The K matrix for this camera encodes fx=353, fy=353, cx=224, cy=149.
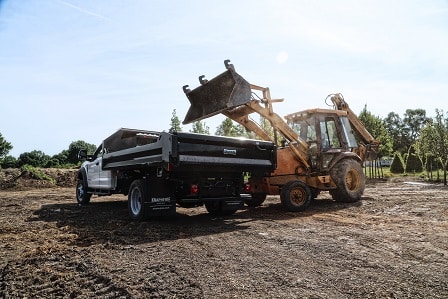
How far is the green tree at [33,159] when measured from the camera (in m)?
40.9

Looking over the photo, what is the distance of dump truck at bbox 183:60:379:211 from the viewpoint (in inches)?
373

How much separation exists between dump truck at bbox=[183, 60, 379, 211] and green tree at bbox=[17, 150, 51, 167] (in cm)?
3639

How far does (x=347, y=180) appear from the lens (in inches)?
444

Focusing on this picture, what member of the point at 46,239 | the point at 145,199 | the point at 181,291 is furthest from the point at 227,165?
the point at 181,291

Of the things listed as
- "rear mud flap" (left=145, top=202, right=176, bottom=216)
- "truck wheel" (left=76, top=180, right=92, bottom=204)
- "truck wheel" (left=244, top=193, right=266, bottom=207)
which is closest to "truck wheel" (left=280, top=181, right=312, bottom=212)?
"truck wheel" (left=244, top=193, right=266, bottom=207)

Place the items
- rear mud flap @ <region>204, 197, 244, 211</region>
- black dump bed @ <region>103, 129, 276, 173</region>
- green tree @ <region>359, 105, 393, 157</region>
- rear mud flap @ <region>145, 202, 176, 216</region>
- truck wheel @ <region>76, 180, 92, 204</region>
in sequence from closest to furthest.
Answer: black dump bed @ <region>103, 129, 276, 173</region>, rear mud flap @ <region>145, 202, 176, 216</region>, rear mud flap @ <region>204, 197, 244, 211</region>, truck wheel @ <region>76, 180, 92, 204</region>, green tree @ <region>359, 105, 393, 157</region>

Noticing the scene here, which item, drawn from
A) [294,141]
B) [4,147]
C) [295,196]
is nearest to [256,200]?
[295,196]

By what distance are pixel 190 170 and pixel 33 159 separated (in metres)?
40.4

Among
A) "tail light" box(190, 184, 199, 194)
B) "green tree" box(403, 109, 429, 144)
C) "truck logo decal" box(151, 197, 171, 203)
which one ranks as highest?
"green tree" box(403, 109, 429, 144)

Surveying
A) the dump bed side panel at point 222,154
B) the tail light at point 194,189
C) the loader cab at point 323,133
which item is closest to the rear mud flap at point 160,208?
the tail light at point 194,189

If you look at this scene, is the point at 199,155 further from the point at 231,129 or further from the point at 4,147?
the point at 4,147

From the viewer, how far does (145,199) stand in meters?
7.38

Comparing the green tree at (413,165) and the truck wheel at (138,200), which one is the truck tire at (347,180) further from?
the green tree at (413,165)

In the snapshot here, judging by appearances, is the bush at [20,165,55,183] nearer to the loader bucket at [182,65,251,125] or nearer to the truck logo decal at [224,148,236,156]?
the loader bucket at [182,65,251,125]
